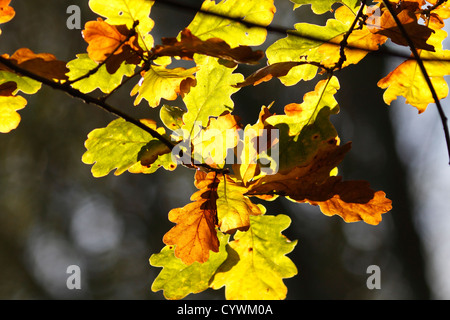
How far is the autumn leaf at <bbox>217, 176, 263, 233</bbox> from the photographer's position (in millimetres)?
718

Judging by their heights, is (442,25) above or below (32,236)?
below

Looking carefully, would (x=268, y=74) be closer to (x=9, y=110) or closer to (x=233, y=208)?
(x=233, y=208)

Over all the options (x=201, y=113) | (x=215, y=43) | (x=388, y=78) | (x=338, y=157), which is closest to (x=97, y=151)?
(x=201, y=113)

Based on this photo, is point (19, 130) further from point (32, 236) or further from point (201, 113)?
point (201, 113)

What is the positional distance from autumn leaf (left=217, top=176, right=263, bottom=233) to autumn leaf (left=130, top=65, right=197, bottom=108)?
0.19m

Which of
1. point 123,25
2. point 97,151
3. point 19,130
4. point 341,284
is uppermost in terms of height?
point 19,130

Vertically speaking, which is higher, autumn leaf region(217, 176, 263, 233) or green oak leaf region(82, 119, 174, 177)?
green oak leaf region(82, 119, 174, 177)

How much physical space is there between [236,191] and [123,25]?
33 cm

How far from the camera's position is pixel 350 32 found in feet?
2.41

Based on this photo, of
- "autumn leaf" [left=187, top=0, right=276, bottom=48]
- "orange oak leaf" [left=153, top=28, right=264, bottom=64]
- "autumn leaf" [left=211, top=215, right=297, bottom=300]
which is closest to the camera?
"orange oak leaf" [left=153, top=28, right=264, bottom=64]

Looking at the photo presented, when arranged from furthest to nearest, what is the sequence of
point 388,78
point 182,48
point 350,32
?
1. point 388,78
2. point 350,32
3. point 182,48

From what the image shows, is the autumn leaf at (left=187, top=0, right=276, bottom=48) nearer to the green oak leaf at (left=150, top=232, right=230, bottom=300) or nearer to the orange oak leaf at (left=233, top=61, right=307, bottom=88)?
the orange oak leaf at (left=233, top=61, right=307, bottom=88)

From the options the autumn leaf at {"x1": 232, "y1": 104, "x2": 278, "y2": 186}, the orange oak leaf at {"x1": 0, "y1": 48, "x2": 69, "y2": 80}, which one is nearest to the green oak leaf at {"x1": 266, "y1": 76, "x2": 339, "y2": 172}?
the autumn leaf at {"x1": 232, "y1": 104, "x2": 278, "y2": 186}

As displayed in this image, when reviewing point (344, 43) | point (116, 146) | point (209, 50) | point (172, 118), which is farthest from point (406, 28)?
point (116, 146)
